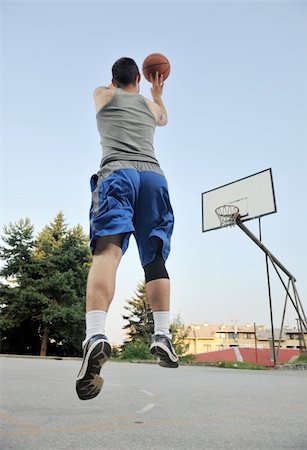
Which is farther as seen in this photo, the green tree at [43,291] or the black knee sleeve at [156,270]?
the green tree at [43,291]

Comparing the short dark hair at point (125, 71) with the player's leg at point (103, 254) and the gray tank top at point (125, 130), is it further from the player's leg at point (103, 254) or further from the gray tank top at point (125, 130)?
the player's leg at point (103, 254)

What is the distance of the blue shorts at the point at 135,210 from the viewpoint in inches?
57.4

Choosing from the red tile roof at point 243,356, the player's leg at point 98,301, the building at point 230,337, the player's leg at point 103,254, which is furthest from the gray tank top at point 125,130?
the building at point 230,337

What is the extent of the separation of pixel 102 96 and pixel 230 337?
68358mm

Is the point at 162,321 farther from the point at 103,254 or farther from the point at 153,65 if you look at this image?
the point at 153,65

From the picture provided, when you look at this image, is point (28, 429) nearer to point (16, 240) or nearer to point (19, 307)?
point (16, 240)

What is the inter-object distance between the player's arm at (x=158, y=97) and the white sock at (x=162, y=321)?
789mm

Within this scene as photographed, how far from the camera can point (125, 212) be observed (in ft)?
4.88

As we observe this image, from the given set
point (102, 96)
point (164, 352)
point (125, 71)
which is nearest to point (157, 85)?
point (125, 71)

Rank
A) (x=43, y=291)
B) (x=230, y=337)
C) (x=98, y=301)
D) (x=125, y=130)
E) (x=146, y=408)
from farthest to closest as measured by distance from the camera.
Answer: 1. (x=230, y=337)
2. (x=43, y=291)
3. (x=146, y=408)
4. (x=125, y=130)
5. (x=98, y=301)

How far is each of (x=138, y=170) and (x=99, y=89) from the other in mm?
383

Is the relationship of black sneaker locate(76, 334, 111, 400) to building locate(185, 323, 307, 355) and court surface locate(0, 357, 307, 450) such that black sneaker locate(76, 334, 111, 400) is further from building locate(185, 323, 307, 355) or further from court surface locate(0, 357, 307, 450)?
building locate(185, 323, 307, 355)

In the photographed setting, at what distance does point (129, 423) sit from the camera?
9.75 feet

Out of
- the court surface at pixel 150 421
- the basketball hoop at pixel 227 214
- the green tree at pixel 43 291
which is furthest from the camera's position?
the green tree at pixel 43 291
